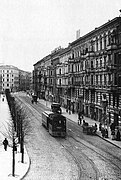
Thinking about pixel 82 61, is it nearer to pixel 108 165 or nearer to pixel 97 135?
pixel 97 135

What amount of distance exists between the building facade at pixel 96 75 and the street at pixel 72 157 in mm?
10386

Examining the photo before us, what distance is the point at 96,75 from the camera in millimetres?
54750

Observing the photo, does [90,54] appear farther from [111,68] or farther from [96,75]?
[111,68]

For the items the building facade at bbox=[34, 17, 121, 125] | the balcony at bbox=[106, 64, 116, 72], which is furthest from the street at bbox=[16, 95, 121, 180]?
the balcony at bbox=[106, 64, 116, 72]

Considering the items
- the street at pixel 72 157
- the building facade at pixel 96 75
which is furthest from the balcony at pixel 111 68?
the street at pixel 72 157

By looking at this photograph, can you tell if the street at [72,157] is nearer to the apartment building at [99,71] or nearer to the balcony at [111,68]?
the apartment building at [99,71]

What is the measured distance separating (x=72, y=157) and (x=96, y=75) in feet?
95.0

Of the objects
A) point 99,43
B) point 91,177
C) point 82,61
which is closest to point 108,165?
point 91,177

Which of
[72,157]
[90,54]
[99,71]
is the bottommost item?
[72,157]

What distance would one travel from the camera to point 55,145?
3322 centimetres

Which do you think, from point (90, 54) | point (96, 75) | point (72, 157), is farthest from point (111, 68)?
point (72, 157)

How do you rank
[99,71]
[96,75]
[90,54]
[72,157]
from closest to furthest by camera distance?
[72,157] < [99,71] < [96,75] < [90,54]

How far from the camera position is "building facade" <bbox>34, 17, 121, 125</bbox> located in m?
45.5

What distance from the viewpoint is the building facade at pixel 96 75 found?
45469 millimetres
